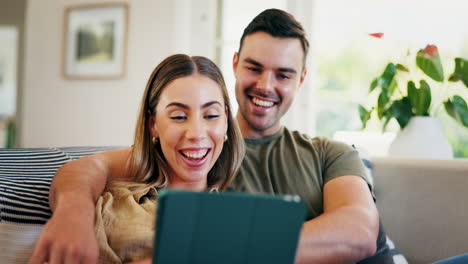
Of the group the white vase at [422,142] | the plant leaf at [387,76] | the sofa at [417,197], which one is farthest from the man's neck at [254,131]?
the plant leaf at [387,76]

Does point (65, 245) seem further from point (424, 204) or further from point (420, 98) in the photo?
point (420, 98)

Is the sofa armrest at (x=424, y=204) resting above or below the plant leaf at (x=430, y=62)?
below

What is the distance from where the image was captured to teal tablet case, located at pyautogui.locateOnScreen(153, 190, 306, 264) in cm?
58

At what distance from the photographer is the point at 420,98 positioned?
2012mm

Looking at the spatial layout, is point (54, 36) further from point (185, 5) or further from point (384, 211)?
point (384, 211)

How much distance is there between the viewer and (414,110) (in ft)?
6.66

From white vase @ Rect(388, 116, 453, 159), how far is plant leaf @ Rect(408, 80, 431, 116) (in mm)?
42

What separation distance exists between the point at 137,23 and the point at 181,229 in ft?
11.8

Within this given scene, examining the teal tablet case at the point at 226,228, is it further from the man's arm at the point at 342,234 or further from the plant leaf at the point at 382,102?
the plant leaf at the point at 382,102

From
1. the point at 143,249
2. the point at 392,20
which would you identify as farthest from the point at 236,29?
the point at 143,249

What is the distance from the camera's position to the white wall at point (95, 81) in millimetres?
3838

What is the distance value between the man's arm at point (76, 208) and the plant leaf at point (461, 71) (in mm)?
1418

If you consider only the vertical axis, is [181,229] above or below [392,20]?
below

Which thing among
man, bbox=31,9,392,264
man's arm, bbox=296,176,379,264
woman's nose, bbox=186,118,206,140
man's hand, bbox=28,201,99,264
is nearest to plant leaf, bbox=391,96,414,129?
man, bbox=31,9,392,264
